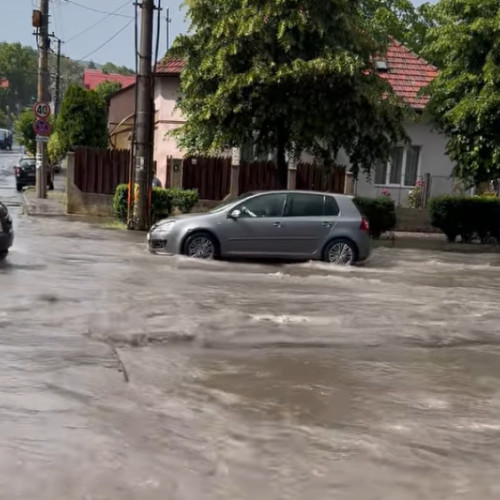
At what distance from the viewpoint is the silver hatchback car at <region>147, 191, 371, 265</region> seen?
13438mm

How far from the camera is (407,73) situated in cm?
2695

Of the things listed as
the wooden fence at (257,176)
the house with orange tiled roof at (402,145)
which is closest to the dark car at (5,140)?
the house with orange tiled roof at (402,145)

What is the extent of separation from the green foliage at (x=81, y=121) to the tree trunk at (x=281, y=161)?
43.2 feet

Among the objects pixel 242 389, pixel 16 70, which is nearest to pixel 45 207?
pixel 242 389

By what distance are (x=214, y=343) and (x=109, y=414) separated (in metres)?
2.29

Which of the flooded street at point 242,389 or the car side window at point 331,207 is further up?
the car side window at point 331,207

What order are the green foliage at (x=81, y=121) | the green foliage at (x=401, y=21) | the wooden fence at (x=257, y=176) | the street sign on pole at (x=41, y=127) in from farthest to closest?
the green foliage at (x=401, y=21) → the green foliage at (x=81, y=121) → the street sign on pole at (x=41, y=127) → the wooden fence at (x=257, y=176)

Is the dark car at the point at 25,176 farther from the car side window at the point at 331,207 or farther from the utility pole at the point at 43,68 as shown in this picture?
the car side window at the point at 331,207

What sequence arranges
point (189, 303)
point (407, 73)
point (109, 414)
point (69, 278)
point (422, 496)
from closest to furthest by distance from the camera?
point (422, 496) → point (109, 414) → point (189, 303) → point (69, 278) → point (407, 73)

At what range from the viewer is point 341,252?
13883 mm

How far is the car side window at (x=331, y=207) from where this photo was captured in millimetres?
13820

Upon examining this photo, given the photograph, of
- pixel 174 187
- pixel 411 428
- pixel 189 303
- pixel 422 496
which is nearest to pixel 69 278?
pixel 189 303

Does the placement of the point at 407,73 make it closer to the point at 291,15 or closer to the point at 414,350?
the point at 291,15

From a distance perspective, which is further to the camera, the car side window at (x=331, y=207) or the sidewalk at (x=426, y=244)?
the sidewalk at (x=426, y=244)
